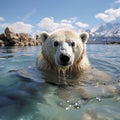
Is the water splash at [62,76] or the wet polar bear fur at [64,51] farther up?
the wet polar bear fur at [64,51]

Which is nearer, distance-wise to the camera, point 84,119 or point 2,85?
point 84,119

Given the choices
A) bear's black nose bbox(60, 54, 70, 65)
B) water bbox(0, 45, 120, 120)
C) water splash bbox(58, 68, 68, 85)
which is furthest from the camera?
water splash bbox(58, 68, 68, 85)

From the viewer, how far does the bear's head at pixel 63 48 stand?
22.4ft

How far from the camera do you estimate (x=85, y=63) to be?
346 inches

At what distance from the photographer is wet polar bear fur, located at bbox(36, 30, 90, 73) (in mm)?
6879

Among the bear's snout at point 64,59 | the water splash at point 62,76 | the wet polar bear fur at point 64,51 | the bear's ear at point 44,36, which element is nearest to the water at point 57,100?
the water splash at point 62,76

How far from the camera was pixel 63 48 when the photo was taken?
22.7 feet

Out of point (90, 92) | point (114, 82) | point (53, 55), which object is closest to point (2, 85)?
point (53, 55)

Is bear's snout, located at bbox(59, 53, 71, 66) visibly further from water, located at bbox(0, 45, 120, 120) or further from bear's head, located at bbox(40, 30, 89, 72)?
water, located at bbox(0, 45, 120, 120)

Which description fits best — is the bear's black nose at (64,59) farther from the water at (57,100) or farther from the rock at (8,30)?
the rock at (8,30)

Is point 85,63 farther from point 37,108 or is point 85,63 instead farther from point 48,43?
point 37,108

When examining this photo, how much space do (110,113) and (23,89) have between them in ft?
8.37

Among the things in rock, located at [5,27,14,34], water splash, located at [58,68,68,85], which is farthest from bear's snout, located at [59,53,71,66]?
rock, located at [5,27,14,34]

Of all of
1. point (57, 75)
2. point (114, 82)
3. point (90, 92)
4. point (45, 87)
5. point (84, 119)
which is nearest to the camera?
point (84, 119)
